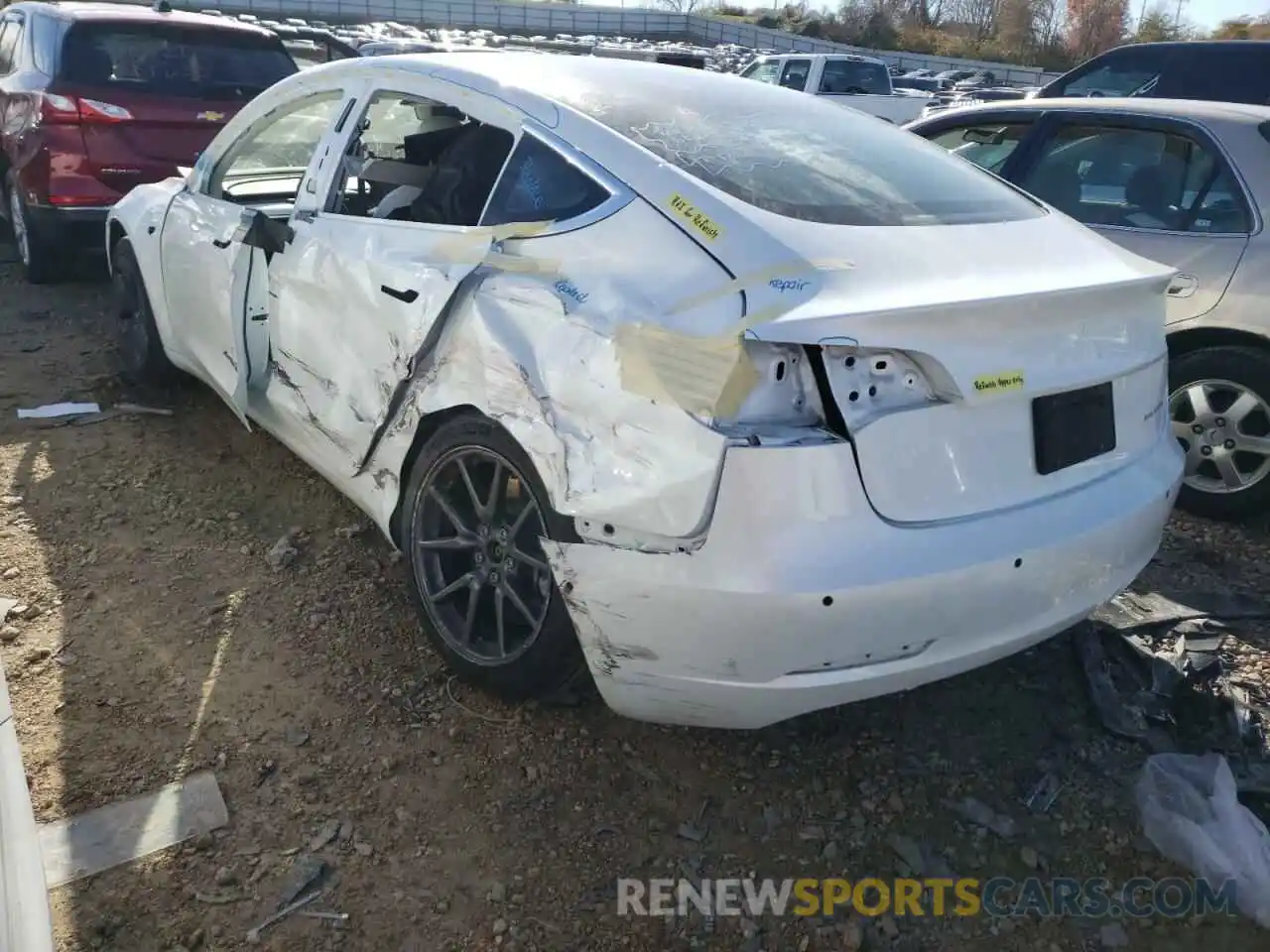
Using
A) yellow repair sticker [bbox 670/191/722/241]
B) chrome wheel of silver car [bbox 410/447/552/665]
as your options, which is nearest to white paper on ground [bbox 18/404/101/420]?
chrome wheel of silver car [bbox 410/447/552/665]

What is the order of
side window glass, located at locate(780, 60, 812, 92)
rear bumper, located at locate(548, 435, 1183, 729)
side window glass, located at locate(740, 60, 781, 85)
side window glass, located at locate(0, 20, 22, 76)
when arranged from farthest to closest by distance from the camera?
side window glass, located at locate(740, 60, 781, 85), side window glass, located at locate(780, 60, 812, 92), side window glass, located at locate(0, 20, 22, 76), rear bumper, located at locate(548, 435, 1183, 729)

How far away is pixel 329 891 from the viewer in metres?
2.34

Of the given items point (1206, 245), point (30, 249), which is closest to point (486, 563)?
point (1206, 245)

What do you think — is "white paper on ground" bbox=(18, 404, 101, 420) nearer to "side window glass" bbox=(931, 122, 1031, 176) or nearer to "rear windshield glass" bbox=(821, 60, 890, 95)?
"side window glass" bbox=(931, 122, 1031, 176)

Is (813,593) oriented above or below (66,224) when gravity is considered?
below

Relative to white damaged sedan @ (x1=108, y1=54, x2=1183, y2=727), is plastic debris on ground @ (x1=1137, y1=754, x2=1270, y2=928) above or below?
below

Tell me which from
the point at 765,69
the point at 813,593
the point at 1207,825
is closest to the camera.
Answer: the point at 813,593

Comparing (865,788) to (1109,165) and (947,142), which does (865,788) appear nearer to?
(1109,165)

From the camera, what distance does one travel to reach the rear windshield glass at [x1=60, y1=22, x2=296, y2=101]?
21.2 feet

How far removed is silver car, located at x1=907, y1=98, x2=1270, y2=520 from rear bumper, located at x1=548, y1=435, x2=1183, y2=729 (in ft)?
7.03

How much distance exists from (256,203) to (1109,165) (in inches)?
148

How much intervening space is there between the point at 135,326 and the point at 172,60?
2.65m

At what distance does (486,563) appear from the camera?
9.35ft

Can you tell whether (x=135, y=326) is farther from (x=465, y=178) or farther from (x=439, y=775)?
(x=439, y=775)
